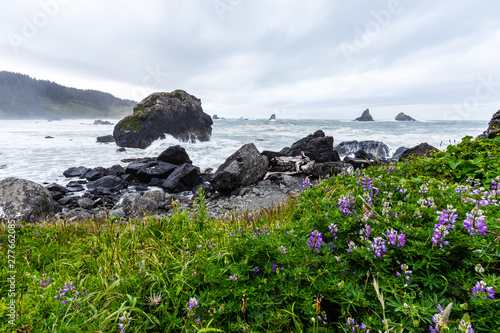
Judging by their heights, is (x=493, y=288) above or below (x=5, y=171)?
above

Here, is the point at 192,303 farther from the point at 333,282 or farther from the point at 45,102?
the point at 45,102

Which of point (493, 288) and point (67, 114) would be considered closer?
point (493, 288)

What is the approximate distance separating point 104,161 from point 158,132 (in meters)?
13.0

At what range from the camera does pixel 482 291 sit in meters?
1.27

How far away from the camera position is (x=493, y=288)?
49.5 inches

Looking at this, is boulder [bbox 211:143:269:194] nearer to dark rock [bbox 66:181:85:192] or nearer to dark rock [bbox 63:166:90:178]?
dark rock [bbox 66:181:85:192]

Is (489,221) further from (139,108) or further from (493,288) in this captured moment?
(139,108)

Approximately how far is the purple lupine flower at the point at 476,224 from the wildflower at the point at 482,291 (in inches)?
14.3

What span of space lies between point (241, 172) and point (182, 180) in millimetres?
3594

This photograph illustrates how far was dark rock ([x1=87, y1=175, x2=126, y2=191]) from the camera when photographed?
1340cm

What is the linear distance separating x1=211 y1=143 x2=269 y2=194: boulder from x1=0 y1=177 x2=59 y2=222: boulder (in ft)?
20.8

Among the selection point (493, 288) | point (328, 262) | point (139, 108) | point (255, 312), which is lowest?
point (255, 312)

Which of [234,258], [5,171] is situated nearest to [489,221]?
[234,258]

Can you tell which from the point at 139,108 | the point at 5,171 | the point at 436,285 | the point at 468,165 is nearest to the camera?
the point at 436,285
